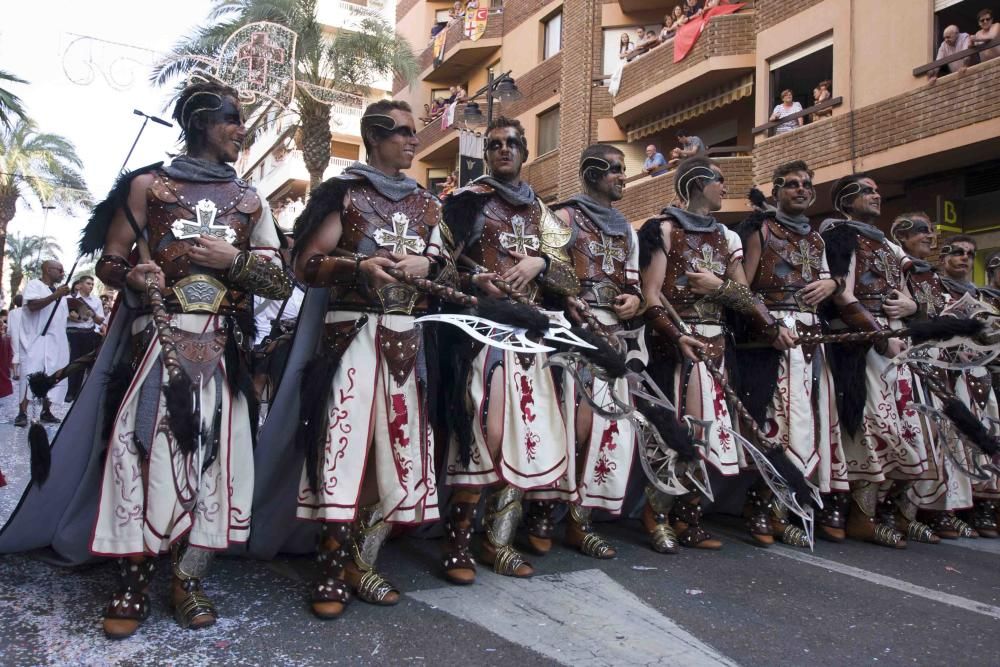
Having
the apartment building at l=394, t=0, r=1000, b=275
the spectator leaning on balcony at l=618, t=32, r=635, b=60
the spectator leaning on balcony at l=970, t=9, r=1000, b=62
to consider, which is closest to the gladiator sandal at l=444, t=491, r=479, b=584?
the apartment building at l=394, t=0, r=1000, b=275

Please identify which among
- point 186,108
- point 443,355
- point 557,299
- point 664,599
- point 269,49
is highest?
point 269,49

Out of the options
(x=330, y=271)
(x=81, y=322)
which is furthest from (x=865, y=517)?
(x=81, y=322)

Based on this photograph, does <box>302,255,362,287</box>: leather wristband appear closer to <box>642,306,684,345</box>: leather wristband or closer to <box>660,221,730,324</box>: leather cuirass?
<box>642,306,684,345</box>: leather wristband

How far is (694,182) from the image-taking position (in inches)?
200

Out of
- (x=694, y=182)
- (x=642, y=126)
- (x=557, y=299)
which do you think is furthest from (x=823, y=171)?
(x=557, y=299)

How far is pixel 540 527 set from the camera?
4387 millimetres

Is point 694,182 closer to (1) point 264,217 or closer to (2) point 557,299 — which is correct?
(2) point 557,299

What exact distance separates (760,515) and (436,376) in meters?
2.28

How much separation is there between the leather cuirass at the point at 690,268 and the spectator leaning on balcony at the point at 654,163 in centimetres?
1310

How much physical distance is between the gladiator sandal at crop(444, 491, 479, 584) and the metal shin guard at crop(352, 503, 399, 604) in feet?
1.13

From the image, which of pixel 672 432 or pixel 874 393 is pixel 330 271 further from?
pixel 874 393

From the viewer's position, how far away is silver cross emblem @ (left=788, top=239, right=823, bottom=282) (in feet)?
16.7

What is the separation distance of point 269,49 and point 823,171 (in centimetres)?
1004

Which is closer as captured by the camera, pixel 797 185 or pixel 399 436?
pixel 399 436
